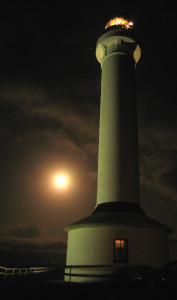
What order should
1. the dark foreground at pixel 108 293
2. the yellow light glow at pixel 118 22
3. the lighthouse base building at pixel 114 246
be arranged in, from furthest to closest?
the yellow light glow at pixel 118 22 → the lighthouse base building at pixel 114 246 → the dark foreground at pixel 108 293

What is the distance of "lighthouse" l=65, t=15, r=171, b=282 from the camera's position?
1631 centimetres

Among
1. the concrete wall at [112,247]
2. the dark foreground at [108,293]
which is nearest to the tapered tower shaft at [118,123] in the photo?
the concrete wall at [112,247]

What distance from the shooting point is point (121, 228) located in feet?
53.9

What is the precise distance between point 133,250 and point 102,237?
191 cm

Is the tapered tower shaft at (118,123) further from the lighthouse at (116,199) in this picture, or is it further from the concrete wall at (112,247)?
the concrete wall at (112,247)

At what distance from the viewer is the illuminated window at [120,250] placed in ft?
53.3

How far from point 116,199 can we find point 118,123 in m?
5.61

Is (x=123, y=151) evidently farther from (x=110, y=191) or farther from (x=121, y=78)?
(x=121, y=78)

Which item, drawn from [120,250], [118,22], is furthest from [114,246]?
[118,22]

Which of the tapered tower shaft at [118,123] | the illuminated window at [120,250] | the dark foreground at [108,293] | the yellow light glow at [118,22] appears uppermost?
the yellow light glow at [118,22]

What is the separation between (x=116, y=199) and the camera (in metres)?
18.9

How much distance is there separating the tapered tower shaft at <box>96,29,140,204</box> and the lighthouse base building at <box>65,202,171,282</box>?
2.53m

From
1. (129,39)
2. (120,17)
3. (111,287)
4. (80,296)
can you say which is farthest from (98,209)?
(120,17)

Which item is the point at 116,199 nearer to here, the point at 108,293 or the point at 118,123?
the point at 118,123
